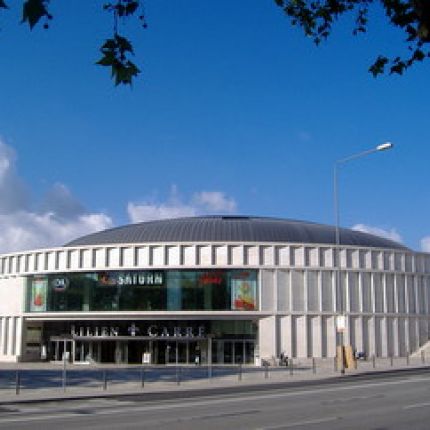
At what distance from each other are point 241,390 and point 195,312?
28806 millimetres

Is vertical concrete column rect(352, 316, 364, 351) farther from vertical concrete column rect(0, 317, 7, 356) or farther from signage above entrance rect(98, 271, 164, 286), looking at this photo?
vertical concrete column rect(0, 317, 7, 356)

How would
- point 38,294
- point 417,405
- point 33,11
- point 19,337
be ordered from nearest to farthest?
point 33,11 < point 417,405 < point 38,294 < point 19,337

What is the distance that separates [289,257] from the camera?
58.0 metres

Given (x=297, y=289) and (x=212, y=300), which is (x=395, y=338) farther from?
(x=212, y=300)

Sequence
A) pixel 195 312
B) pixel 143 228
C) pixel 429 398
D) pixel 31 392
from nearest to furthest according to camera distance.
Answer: pixel 429 398
pixel 31 392
pixel 195 312
pixel 143 228

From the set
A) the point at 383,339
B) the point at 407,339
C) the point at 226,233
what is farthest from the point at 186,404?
the point at 407,339

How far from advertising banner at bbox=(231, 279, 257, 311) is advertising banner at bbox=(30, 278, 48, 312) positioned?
1777 cm

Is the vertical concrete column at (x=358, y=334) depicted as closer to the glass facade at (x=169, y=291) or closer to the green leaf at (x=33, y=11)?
the glass facade at (x=169, y=291)

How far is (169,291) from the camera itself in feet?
187

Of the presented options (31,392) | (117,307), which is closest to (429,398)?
(31,392)

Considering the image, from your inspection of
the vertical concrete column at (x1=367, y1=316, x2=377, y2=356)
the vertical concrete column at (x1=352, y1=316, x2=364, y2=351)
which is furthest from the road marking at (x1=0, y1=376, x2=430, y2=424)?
the vertical concrete column at (x1=367, y1=316, x2=377, y2=356)

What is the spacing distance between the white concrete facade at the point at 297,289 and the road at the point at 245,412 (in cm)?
3065

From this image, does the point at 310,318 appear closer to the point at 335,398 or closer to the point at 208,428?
the point at 335,398

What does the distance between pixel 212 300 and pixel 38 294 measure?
55.9ft
